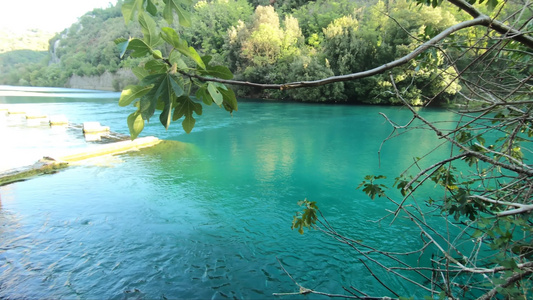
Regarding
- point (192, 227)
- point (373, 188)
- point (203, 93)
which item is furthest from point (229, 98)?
point (192, 227)

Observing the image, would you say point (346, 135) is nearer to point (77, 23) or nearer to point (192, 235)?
point (192, 235)

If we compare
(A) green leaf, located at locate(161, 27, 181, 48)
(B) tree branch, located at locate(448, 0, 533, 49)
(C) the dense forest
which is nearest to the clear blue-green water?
(B) tree branch, located at locate(448, 0, 533, 49)

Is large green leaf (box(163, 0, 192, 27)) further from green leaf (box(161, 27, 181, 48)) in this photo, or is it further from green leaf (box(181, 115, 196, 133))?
green leaf (box(181, 115, 196, 133))

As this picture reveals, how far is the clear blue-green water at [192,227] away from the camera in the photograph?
4133 millimetres

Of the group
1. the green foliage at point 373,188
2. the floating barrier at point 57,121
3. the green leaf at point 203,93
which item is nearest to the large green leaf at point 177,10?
the green leaf at point 203,93

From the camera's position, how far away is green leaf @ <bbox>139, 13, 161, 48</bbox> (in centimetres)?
92

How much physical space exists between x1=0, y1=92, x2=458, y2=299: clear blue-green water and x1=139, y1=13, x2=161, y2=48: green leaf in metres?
1.73

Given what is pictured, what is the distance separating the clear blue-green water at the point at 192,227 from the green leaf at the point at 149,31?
5.67ft

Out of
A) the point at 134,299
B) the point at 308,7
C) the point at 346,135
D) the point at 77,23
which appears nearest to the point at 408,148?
the point at 346,135

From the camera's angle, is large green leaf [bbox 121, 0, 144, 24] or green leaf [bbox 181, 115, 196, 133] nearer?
large green leaf [bbox 121, 0, 144, 24]

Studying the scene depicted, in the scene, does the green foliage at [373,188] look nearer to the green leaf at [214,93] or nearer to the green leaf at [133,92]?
the green leaf at [214,93]

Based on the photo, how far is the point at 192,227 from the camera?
18.7 ft

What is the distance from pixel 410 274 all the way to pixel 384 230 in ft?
3.81

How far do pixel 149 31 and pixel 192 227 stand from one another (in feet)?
17.2
